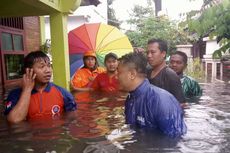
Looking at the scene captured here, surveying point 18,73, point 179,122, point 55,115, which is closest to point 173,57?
point 55,115

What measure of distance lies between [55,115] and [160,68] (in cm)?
158

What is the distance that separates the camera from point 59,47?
22.8 ft

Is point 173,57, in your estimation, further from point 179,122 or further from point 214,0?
point 179,122

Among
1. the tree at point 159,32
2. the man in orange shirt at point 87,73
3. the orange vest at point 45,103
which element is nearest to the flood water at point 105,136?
the orange vest at point 45,103

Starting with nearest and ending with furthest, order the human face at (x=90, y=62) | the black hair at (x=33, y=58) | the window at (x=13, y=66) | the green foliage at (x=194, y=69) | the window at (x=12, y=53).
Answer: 1. the black hair at (x=33, y=58)
2. the human face at (x=90, y=62)
3. the window at (x=12, y=53)
4. the window at (x=13, y=66)
5. the green foliage at (x=194, y=69)

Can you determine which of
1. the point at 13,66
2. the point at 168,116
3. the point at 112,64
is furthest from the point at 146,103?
the point at 13,66

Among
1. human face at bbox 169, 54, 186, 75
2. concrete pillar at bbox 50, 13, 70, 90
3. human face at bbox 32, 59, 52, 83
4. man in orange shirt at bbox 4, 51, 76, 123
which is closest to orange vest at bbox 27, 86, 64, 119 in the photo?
man in orange shirt at bbox 4, 51, 76, 123

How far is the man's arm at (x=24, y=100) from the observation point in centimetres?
409

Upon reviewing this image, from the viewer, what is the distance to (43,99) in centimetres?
436

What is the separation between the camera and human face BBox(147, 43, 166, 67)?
179 inches

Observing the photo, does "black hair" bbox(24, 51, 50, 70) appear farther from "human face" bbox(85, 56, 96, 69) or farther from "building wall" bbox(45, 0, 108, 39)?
"building wall" bbox(45, 0, 108, 39)

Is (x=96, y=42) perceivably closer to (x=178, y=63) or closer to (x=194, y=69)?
(x=178, y=63)

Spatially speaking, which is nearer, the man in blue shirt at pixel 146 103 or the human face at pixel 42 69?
the man in blue shirt at pixel 146 103

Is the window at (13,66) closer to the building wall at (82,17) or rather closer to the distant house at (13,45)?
the distant house at (13,45)
